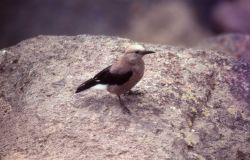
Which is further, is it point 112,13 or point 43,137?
point 112,13

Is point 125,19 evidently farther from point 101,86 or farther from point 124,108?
point 124,108

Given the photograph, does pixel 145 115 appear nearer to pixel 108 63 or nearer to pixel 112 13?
pixel 108 63

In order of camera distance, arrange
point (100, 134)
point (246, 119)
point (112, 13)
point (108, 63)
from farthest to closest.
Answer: point (112, 13)
point (108, 63)
point (246, 119)
point (100, 134)

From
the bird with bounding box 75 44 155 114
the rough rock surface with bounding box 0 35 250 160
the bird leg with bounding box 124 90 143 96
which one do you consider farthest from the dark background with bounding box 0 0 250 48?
the bird with bounding box 75 44 155 114

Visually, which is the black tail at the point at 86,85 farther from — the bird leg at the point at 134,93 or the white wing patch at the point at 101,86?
the bird leg at the point at 134,93

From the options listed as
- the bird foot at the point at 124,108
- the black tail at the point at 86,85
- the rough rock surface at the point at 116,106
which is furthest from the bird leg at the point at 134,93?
the black tail at the point at 86,85

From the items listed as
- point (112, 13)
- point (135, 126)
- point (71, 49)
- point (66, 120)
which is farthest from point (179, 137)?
point (112, 13)

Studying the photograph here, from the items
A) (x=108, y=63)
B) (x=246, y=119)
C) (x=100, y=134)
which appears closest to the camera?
(x=100, y=134)
